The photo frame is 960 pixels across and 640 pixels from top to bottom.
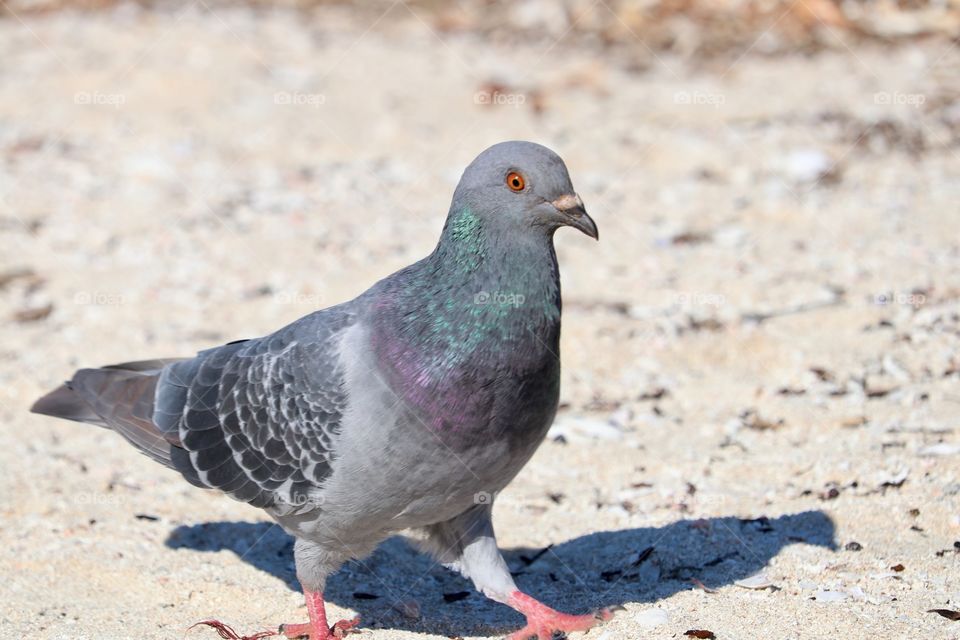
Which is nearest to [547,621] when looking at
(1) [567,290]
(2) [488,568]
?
(2) [488,568]

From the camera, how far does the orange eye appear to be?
3.94 m

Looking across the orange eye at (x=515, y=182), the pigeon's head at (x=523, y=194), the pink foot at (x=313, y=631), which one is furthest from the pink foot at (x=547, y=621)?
the orange eye at (x=515, y=182)

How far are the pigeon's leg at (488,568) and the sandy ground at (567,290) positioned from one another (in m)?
0.17

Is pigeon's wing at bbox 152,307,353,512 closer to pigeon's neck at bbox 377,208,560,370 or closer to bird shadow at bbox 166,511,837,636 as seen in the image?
pigeon's neck at bbox 377,208,560,370

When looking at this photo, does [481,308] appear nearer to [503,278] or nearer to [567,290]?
[503,278]

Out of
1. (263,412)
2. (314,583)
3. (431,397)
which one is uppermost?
(431,397)

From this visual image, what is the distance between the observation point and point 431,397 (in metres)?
3.88

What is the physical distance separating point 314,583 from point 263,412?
2.24 ft

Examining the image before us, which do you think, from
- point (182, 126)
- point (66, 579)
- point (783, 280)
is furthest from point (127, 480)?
point (182, 126)

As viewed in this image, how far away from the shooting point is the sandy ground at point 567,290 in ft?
15.6

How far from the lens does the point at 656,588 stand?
463 cm

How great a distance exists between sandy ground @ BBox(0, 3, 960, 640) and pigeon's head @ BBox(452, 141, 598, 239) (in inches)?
58.9

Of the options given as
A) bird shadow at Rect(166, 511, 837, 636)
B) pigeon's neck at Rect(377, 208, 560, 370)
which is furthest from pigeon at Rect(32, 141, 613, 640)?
bird shadow at Rect(166, 511, 837, 636)

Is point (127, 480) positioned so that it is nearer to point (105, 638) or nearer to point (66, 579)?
point (66, 579)
